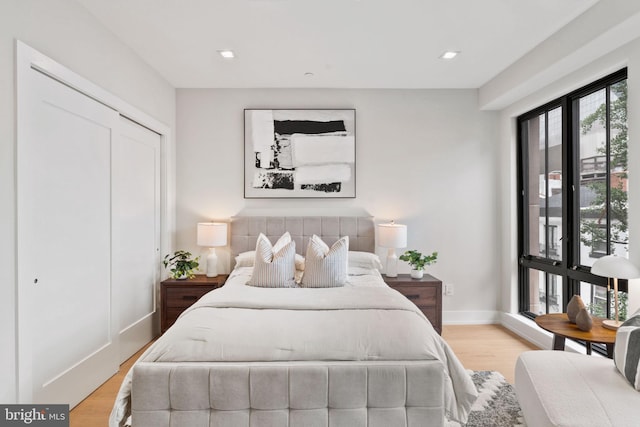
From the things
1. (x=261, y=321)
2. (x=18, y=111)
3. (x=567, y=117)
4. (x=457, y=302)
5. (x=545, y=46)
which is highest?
(x=545, y=46)

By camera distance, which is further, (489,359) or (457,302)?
(457,302)

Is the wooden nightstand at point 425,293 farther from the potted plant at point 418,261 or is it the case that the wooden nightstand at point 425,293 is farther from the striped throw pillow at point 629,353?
the striped throw pillow at point 629,353

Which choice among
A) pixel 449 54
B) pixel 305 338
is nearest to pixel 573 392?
pixel 305 338

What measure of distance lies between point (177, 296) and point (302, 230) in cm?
144

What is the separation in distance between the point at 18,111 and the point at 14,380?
144cm

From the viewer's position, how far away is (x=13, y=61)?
183 cm

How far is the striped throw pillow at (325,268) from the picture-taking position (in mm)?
2977

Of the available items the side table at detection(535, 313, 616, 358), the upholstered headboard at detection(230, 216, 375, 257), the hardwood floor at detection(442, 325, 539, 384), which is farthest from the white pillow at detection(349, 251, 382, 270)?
the side table at detection(535, 313, 616, 358)

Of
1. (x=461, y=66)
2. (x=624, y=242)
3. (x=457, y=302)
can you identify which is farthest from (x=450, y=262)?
(x=461, y=66)

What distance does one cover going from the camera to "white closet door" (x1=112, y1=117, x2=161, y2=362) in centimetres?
293

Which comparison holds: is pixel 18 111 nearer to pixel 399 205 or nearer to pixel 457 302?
pixel 399 205

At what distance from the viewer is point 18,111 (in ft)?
6.09

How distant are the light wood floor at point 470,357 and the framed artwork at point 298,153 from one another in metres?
1.90

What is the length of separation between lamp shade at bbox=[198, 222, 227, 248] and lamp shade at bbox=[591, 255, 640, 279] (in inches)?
125
